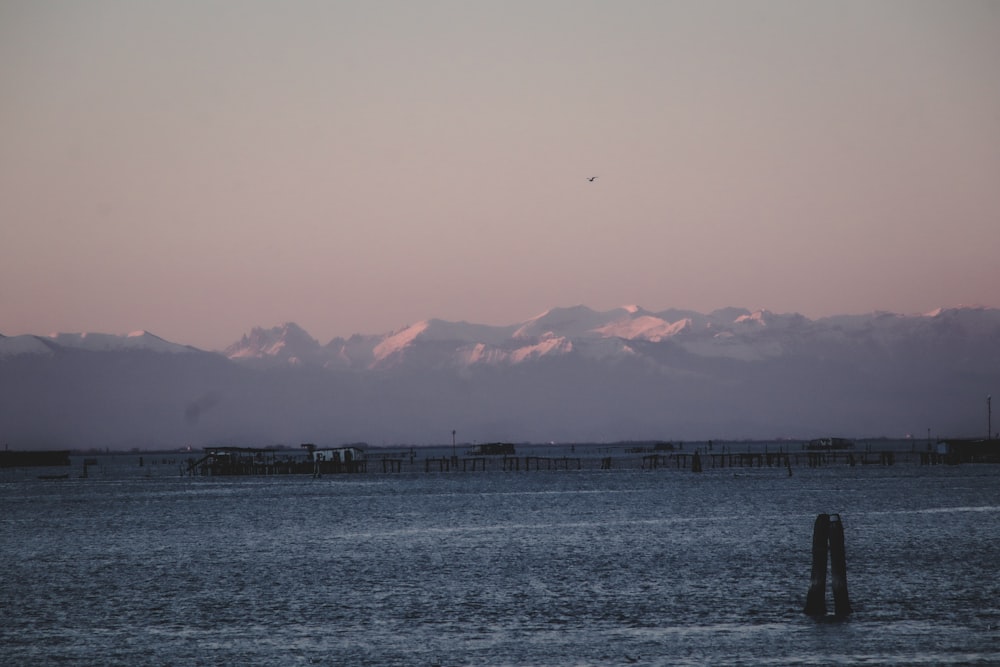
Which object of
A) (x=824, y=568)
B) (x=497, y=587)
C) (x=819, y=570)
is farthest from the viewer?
(x=497, y=587)

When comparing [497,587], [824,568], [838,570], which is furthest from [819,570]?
[497,587]

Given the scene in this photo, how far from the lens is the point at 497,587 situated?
148 ft

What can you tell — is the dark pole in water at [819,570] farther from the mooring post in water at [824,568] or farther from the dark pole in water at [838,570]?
the dark pole in water at [838,570]

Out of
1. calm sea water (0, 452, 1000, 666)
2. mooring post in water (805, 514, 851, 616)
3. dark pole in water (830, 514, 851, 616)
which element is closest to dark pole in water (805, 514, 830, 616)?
mooring post in water (805, 514, 851, 616)

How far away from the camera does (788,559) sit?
5312 cm

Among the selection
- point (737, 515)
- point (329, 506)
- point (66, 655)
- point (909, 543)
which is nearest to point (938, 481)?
point (737, 515)

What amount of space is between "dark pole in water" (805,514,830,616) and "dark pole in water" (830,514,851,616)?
25 cm

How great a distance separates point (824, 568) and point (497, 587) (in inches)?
530

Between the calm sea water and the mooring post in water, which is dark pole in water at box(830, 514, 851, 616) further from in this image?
the calm sea water

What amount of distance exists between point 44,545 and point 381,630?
41.4 metres

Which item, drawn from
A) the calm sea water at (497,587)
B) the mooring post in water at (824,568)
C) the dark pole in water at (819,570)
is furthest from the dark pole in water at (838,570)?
the calm sea water at (497,587)

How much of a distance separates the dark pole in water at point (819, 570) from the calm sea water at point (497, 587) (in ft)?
2.48

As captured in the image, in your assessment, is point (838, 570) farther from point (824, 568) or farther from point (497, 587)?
point (497, 587)

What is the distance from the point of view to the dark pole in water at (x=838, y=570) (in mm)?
35906
